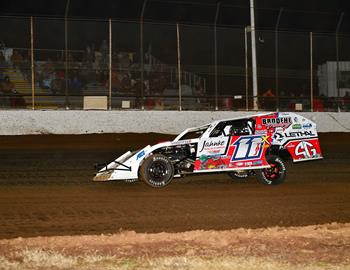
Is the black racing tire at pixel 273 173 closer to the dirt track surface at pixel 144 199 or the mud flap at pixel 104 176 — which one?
the dirt track surface at pixel 144 199

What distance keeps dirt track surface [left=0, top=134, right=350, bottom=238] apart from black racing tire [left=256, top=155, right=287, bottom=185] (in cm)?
19

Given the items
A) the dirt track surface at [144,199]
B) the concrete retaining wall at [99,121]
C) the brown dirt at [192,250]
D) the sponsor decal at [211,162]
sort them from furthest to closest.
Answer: the concrete retaining wall at [99,121] → the sponsor decal at [211,162] → the dirt track surface at [144,199] → the brown dirt at [192,250]

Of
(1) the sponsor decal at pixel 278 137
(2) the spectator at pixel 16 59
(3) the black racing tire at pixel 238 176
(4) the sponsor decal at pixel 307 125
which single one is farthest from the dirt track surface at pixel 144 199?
(2) the spectator at pixel 16 59

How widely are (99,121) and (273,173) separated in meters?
9.33

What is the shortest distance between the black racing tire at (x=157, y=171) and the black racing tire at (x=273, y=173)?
6.07ft

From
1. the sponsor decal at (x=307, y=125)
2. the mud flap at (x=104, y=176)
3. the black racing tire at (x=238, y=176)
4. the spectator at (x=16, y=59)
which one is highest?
the spectator at (x=16, y=59)

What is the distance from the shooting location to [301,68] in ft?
81.4

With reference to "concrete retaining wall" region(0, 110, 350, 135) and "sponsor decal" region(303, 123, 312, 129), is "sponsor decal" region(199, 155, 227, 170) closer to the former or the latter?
"sponsor decal" region(303, 123, 312, 129)

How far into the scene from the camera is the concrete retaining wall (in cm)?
1984

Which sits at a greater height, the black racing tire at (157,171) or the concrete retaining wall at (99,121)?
the concrete retaining wall at (99,121)

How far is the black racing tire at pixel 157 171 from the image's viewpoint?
37.8ft

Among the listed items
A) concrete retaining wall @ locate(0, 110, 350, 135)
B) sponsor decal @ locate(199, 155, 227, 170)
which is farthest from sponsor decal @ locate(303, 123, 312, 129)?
concrete retaining wall @ locate(0, 110, 350, 135)

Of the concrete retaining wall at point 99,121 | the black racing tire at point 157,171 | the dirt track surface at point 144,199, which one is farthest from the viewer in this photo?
the concrete retaining wall at point 99,121

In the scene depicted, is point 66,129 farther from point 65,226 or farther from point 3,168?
point 65,226
